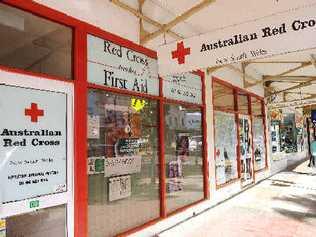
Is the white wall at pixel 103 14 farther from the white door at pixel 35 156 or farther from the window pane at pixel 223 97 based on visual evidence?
the window pane at pixel 223 97

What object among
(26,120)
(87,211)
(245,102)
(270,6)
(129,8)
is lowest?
(87,211)

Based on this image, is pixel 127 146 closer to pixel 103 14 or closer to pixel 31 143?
pixel 31 143

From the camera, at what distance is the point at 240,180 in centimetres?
828

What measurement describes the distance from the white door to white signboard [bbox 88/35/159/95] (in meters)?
0.56

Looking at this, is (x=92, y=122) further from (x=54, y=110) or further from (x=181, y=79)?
(x=181, y=79)

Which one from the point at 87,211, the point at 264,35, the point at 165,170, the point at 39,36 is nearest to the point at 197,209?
the point at 165,170

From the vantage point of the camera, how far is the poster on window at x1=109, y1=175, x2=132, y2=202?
4.18m

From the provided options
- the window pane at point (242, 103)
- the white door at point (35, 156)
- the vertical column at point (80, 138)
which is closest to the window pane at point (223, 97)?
the window pane at point (242, 103)

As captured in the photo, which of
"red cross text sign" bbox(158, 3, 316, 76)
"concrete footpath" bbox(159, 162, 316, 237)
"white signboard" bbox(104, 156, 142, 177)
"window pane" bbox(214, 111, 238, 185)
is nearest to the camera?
"red cross text sign" bbox(158, 3, 316, 76)

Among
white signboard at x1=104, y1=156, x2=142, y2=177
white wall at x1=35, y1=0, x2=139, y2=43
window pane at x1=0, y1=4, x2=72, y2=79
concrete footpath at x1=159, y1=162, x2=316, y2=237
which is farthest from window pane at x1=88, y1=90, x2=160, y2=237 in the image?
white wall at x1=35, y1=0, x2=139, y2=43

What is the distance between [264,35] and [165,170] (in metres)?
2.65

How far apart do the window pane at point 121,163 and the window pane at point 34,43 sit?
542 mm

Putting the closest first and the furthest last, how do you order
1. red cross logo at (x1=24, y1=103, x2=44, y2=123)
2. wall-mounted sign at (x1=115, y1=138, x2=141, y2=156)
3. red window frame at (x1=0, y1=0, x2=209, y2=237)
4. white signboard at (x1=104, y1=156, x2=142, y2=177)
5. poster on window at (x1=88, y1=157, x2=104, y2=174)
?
red cross logo at (x1=24, y1=103, x2=44, y2=123) → red window frame at (x1=0, y1=0, x2=209, y2=237) → poster on window at (x1=88, y1=157, x2=104, y2=174) → white signboard at (x1=104, y1=156, x2=142, y2=177) → wall-mounted sign at (x1=115, y1=138, x2=141, y2=156)

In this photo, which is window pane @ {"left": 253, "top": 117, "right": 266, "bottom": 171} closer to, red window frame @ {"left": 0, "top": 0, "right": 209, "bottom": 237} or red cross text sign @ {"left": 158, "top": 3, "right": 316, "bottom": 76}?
red cross text sign @ {"left": 158, "top": 3, "right": 316, "bottom": 76}
